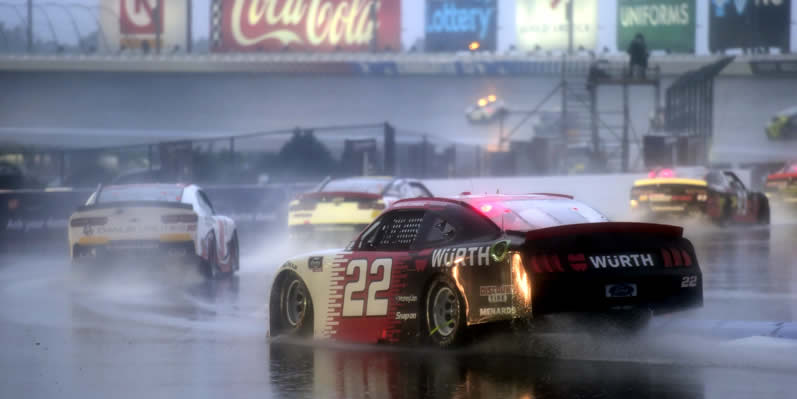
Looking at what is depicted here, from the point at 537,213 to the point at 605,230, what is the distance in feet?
2.11

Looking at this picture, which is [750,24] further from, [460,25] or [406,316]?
[406,316]

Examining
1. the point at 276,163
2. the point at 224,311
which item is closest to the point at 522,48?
the point at 276,163

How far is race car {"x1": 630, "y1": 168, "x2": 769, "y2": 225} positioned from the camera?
28.6m

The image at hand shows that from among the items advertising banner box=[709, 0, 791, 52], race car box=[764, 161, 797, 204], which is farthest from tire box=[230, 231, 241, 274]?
advertising banner box=[709, 0, 791, 52]

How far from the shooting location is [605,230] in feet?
29.8

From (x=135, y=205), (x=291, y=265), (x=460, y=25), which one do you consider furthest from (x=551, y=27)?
(x=291, y=265)

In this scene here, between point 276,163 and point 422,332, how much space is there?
39.8 meters

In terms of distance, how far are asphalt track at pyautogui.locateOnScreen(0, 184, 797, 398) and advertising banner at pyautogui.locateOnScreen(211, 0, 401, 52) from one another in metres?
54.8

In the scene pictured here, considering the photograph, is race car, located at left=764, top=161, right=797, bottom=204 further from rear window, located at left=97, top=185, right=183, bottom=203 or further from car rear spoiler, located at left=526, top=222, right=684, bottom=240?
car rear spoiler, located at left=526, top=222, right=684, bottom=240

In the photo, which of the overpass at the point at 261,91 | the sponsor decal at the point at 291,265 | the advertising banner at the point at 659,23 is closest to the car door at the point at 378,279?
the sponsor decal at the point at 291,265

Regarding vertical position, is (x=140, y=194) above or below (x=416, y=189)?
above

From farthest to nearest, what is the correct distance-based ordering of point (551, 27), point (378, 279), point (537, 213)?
1. point (551, 27)
2. point (378, 279)
3. point (537, 213)

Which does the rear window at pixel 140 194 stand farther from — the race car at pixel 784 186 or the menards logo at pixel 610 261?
the race car at pixel 784 186

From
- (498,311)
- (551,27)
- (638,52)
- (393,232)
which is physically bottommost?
(498,311)
